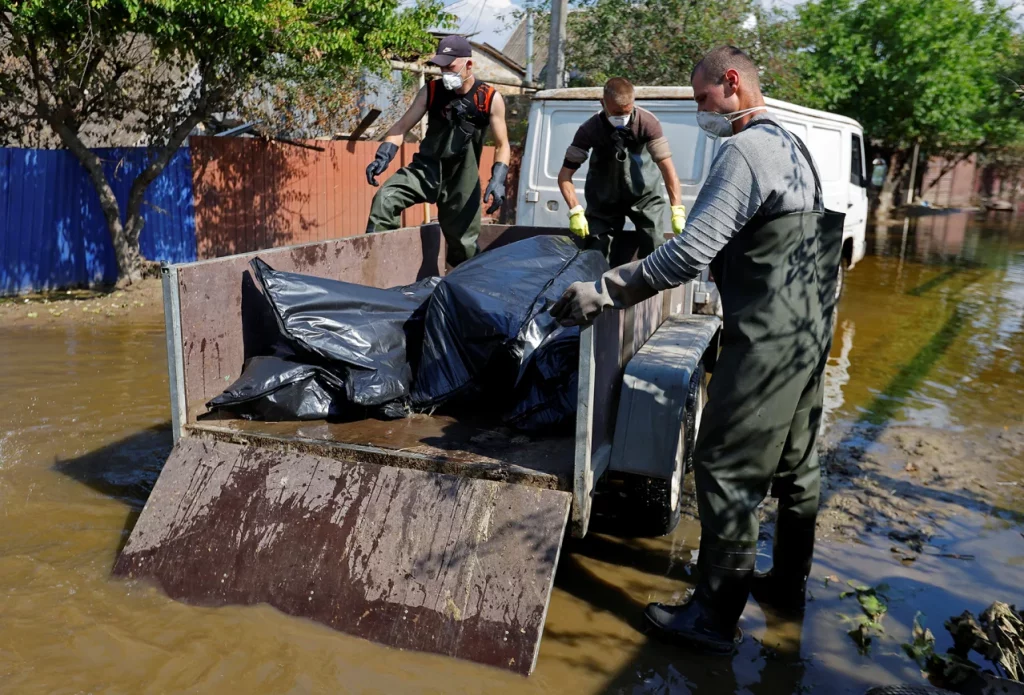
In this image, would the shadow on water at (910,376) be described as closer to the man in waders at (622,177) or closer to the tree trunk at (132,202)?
the man in waders at (622,177)

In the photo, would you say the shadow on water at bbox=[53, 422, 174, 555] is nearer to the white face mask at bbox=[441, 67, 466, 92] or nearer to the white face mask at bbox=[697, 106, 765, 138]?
the white face mask at bbox=[441, 67, 466, 92]

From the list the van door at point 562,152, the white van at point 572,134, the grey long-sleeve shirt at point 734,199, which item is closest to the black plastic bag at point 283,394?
the grey long-sleeve shirt at point 734,199

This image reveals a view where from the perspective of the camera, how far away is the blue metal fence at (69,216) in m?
8.71

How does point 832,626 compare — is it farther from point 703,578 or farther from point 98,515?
point 98,515

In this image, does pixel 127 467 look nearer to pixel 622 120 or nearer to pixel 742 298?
pixel 742 298

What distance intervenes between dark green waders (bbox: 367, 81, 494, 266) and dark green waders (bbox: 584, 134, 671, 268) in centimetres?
71

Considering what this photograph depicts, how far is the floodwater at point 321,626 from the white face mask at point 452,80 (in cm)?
248

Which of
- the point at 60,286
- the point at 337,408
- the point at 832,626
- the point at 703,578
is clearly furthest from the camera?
the point at 60,286

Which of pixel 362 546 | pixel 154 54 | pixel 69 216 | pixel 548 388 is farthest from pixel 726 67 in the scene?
pixel 154 54

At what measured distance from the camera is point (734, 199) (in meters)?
2.77

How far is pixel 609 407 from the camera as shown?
10.8 feet

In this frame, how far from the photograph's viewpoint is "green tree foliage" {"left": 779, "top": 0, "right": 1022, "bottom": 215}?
57.1ft

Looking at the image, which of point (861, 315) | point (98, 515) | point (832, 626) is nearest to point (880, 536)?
point (832, 626)

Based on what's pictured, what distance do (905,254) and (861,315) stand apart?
6.90 meters
